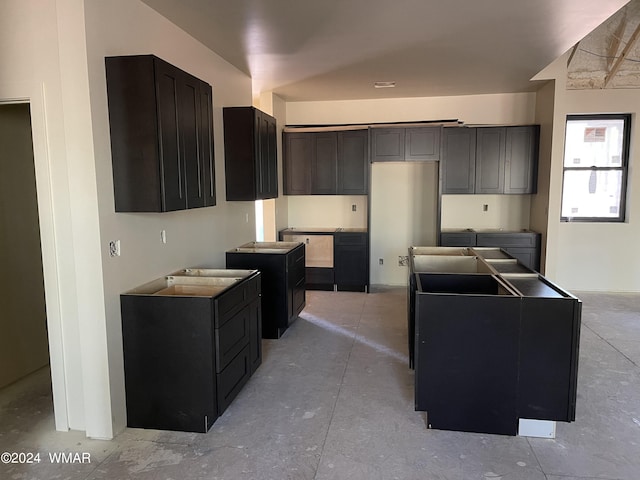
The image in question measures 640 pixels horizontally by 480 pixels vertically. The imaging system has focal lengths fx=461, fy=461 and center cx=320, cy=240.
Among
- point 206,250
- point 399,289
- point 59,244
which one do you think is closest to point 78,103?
point 59,244

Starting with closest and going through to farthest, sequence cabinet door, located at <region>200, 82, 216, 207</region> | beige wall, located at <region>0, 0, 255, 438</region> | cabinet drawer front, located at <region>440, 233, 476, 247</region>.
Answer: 1. beige wall, located at <region>0, 0, 255, 438</region>
2. cabinet door, located at <region>200, 82, 216, 207</region>
3. cabinet drawer front, located at <region>440, 233, 476, 247</region>

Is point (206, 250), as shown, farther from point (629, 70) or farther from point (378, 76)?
point (629, 70)

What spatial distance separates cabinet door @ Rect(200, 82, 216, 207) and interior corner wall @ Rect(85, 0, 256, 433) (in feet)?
1.07

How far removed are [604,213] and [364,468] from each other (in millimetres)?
5770

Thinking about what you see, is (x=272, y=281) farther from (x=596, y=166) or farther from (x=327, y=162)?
(x=596, y=166)

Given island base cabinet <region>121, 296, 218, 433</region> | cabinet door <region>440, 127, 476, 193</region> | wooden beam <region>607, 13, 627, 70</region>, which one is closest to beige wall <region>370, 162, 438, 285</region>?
cabinet door <region>440, 127, 476, 193</region>

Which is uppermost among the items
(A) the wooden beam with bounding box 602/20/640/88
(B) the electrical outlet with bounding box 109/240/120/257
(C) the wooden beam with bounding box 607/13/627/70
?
(C) the wooden beam with bounding box 607/13/627/70

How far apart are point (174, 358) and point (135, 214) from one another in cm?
102

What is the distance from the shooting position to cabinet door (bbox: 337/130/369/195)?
21.8 feet

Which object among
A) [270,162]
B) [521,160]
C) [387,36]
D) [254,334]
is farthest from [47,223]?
[521,160]

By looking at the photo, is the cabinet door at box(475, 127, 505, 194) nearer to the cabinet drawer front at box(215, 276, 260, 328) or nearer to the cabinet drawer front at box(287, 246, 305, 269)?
the cabinet drawer front at box(287, 246, 305, 269)

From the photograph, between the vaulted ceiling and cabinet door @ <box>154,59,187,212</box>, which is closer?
cabinet door @ <box>154,59,187,212</box>

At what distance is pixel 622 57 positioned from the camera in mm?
5637

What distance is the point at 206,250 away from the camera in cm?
440
